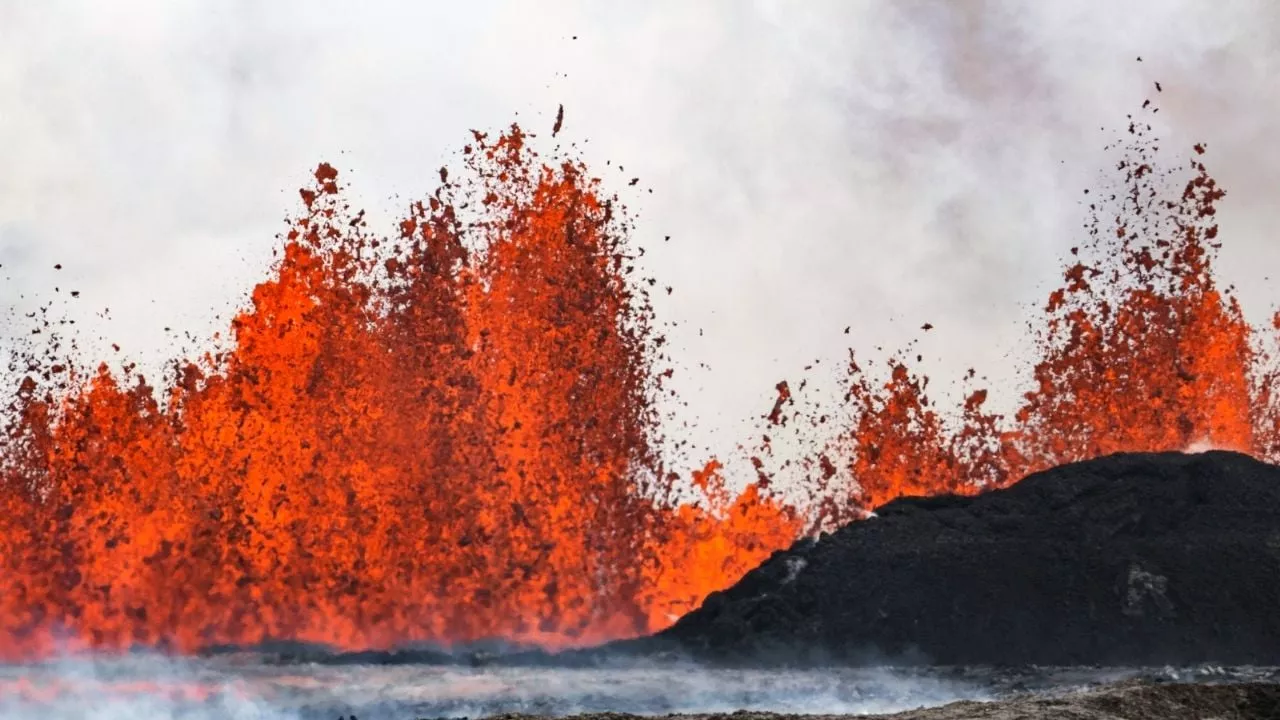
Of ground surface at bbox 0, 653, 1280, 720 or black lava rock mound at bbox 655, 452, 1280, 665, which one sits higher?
black lava rock mound at bbox 655, 452, 1280, 665

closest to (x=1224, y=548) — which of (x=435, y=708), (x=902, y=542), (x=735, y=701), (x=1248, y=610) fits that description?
(x=1248, y=610)

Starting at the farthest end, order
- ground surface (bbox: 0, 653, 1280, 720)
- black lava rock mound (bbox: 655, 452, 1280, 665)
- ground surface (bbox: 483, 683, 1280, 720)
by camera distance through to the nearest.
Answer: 1. black lava rock mound (bbox: 655, 452, 1280, 665)
2. ground surface (bbox: 0, 653, 1280, 720)
3. ground surface (bbox: 483, 683, 1280, 720)

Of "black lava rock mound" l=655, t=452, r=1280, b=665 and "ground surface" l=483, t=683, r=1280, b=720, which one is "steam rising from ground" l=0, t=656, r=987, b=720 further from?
"ground surface" l=483, t=683, r=1280, b=720

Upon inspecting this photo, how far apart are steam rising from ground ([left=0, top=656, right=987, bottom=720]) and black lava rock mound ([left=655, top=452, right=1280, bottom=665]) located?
3.49 metres

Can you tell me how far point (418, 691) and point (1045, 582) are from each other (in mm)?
15036

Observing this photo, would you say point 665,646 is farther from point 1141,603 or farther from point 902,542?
point 1141,603

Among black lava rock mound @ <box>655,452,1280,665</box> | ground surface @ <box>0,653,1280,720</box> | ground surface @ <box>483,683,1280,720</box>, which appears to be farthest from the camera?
black lava rock mound @ <box>655,452,1280,665</box>

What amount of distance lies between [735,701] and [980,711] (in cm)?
577

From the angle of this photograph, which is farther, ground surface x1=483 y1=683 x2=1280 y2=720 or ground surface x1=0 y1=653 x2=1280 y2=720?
ground surface x1=0 y1=653 x2=1280 y2=720

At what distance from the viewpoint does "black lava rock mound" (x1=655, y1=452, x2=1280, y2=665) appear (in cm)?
2786

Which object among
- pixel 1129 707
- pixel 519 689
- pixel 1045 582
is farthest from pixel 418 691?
pixel 1045 582

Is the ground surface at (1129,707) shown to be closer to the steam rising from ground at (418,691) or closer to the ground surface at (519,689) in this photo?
the ground surface at (519,689)

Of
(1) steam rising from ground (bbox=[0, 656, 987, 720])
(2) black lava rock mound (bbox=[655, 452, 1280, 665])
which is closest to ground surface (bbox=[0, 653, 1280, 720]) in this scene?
(1) steam rising from ground (bbox=[0, 656, 987, 720])

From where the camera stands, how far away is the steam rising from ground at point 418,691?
729 inches
